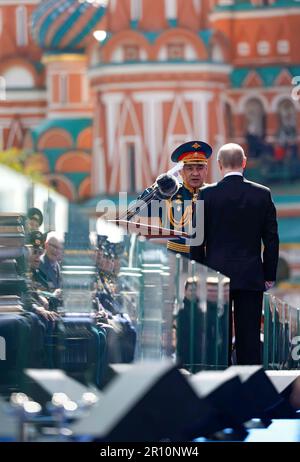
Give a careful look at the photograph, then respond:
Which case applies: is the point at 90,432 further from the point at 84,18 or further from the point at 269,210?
the point at 84,18

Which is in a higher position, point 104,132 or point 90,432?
point 104,132

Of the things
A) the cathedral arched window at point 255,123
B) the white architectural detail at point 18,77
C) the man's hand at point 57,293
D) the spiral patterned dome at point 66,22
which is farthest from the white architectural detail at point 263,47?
the man's hand at point 57,293

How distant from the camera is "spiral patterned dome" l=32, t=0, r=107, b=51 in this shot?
5866 cm

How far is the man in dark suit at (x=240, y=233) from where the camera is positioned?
332 inches

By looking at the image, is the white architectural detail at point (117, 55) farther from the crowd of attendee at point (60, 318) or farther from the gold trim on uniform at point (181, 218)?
the crowd of attendee at point (60, 318)

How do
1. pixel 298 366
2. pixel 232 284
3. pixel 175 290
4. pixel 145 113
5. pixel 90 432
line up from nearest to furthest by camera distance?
pixel 90 432
pixel 175 290
pixel 232 284
pixel 298 366
pixel 145 113

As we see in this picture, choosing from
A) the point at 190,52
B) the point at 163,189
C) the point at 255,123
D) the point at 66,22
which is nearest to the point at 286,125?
the point at 255,123

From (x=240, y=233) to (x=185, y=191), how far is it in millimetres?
871

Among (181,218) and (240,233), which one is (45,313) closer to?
(240,233)

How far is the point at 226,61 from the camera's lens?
186 feet

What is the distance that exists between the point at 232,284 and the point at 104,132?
46.8 m

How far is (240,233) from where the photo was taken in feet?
27.7
